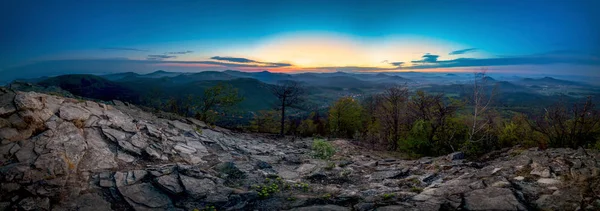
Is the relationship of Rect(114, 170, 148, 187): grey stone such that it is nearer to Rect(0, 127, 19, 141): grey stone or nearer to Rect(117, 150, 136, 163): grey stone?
Rect(117, 150, 136, 163): grey stone

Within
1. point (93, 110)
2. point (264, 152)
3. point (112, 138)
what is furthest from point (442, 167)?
point (93, 110)

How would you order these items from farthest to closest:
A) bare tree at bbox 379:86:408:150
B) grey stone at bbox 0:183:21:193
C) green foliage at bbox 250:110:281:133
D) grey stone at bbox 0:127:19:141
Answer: green foliage at bbox 250:110:281:133 → bare tree at bbox 379:86:408:150 → grey stone at bbox 0:127:19:141 → grey stone at bbox 0:183:21:193

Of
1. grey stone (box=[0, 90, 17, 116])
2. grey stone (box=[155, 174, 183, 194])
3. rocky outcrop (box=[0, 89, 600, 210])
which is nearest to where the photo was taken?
rocky outcrop (box=[0, 89, 600, 210])

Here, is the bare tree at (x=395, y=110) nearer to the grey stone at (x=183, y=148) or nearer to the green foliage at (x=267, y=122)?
the grey stone at (x=183, y=148)

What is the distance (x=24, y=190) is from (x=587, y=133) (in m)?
33.7

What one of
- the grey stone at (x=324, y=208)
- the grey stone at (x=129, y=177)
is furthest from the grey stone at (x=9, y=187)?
the grey stone at (x=324, y=208)

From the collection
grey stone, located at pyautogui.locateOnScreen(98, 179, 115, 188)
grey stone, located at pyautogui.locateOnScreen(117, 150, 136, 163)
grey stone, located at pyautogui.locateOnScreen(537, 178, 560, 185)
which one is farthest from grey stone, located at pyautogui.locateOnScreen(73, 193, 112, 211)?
grey stone, located at pyautogui.locateOnScreen(537, 178, 560, 185)

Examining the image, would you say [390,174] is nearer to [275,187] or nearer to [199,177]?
[275,187]

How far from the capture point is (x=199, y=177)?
390 inches

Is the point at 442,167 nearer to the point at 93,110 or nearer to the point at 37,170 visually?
the point at 37,170

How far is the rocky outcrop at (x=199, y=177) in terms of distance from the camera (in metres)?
7.28

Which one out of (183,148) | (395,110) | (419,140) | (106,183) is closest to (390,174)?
(419,140)

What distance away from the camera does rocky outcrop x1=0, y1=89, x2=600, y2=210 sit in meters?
7.28

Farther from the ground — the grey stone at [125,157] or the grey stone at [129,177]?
the grey stone at [125,157]
